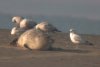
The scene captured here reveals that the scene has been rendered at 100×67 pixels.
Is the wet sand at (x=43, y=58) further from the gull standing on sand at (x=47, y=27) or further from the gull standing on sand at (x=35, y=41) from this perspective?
the gull standing on sand at (x=47, y=27)

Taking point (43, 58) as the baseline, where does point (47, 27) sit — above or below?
above

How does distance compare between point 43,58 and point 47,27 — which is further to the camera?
point 47,27

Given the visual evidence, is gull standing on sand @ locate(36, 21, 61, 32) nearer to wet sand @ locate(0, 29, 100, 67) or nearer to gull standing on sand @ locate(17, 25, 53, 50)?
gull standing on sand @ locate(17, 25, 53, 50)

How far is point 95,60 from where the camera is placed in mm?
11539

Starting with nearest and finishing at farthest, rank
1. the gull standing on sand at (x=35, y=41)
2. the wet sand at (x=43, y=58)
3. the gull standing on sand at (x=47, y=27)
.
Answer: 1. the wet sand at (x=43, y=58)
2. the gull standing on sand at (x=35, y=41)
3. the gull standing on sand at (x=47, y=27)

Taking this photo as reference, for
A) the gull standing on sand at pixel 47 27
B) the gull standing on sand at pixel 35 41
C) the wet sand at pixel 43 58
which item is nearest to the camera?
the wet sand at pixel 43 58

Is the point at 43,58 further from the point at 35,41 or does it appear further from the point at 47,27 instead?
the point at 47,27

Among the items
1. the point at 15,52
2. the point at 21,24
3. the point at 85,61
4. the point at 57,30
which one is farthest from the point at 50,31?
the point at 85,61

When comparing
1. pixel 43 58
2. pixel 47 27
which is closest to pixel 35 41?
pixel 43 58

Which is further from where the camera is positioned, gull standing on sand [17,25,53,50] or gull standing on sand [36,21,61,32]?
gull standing on sand [36,21,61,32]

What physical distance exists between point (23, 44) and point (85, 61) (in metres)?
2.97

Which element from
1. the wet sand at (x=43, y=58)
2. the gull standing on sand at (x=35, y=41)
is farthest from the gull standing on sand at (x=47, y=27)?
the wet sand at (x=43, y=58)

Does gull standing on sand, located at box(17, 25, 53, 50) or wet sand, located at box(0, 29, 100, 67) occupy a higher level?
gull standing on sand, located at box(17, 25, 53, 50)

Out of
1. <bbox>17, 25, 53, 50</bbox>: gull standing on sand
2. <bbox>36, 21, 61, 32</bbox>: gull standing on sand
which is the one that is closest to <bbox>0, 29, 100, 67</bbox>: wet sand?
<bbox>17, 25, 53, 50</bbox>: gull standing on sand
